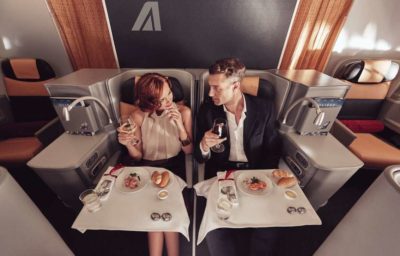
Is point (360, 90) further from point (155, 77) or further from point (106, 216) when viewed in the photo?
point (106, 216)

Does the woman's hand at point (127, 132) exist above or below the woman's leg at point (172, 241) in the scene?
above

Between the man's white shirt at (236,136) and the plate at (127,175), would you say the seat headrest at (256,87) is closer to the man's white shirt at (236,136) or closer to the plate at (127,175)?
the man's white shirt at (236,136)

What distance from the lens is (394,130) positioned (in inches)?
82.1

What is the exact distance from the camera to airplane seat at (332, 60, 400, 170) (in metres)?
1.82

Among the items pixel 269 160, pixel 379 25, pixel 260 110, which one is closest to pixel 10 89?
pixel 260 110

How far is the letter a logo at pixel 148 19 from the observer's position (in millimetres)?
1718

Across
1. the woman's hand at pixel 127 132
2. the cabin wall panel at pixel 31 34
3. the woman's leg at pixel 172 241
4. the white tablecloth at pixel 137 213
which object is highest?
the cabin wall panel at pixel 31 34

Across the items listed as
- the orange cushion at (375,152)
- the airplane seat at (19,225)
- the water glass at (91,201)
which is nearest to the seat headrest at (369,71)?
the orange cushion at (375,152)

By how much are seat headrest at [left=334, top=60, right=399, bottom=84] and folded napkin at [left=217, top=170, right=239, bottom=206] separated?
1.79 m

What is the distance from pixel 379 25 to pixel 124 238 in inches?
119

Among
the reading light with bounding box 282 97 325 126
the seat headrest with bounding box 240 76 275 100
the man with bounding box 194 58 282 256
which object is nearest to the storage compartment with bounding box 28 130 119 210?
the man with bounding box 194 58 282 256

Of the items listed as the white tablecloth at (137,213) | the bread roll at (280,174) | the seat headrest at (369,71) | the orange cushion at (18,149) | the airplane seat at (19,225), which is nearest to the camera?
the airplane seat at (19,225)

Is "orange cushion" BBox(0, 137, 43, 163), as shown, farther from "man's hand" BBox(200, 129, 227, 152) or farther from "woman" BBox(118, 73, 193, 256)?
"man's hand" BBox(200, 129, 227, 152)

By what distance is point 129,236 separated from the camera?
5.25ft
